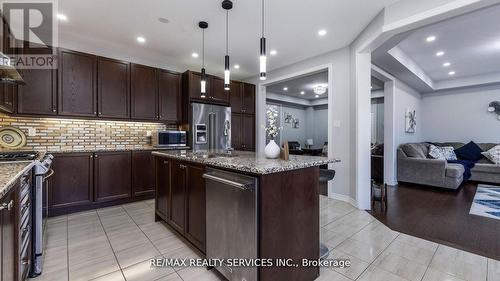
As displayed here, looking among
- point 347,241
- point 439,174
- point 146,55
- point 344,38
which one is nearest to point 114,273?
point 347,241

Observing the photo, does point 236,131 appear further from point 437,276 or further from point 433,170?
point 433,170

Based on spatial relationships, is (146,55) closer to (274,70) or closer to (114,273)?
(274,70)

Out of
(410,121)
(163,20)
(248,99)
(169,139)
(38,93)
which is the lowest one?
(169,139)

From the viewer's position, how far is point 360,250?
2.18m

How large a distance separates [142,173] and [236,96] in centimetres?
264

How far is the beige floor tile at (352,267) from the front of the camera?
181 cm

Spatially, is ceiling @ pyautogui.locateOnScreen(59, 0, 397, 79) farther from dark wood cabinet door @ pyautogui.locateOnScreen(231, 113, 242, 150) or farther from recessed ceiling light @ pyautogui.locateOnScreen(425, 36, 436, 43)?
dark wood cabinet door @ pyautogui.locateOnScreen(231, 113, 242, 150)

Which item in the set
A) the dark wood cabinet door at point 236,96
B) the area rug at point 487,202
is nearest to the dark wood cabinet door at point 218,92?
the dark wood cabinet door at point 236,96

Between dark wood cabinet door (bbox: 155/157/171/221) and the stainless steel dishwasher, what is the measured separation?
3.10ft

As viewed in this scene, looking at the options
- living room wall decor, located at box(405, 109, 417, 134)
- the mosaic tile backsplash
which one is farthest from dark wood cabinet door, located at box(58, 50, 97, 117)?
living room wall decor, located at box(405, 109, 417, 134)

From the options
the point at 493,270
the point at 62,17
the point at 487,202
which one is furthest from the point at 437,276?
the point at 62,17

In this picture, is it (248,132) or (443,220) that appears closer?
(443,220)

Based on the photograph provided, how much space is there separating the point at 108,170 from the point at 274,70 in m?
3.92

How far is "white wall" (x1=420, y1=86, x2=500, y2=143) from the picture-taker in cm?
594
